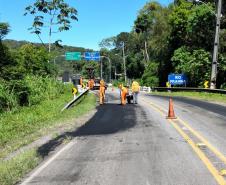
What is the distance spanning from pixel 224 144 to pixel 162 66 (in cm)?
6514

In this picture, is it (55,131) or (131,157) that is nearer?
(131,157)

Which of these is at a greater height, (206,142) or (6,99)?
(6,99)

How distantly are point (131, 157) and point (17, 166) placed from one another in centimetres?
251

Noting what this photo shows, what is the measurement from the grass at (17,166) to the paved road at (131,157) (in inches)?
8.7

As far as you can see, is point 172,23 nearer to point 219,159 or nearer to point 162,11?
point 162,11

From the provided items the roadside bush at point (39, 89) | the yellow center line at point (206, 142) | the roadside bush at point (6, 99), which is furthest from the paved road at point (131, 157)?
the roadside bush at point (39, 89)

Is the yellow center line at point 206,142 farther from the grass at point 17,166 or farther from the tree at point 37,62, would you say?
the tree at point 37,62

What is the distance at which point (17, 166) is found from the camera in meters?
10.0

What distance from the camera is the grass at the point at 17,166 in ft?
29.4

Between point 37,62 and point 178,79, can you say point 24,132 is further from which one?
point 178,79

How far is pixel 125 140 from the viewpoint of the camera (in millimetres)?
13820

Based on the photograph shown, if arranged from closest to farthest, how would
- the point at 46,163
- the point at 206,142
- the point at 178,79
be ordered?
the point at 46,163
the point at 206,142
the point at 178,79

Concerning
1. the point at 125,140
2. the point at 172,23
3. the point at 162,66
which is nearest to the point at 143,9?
the point at 162,66

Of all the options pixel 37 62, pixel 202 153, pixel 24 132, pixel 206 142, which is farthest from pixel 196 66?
pixel 202 153
